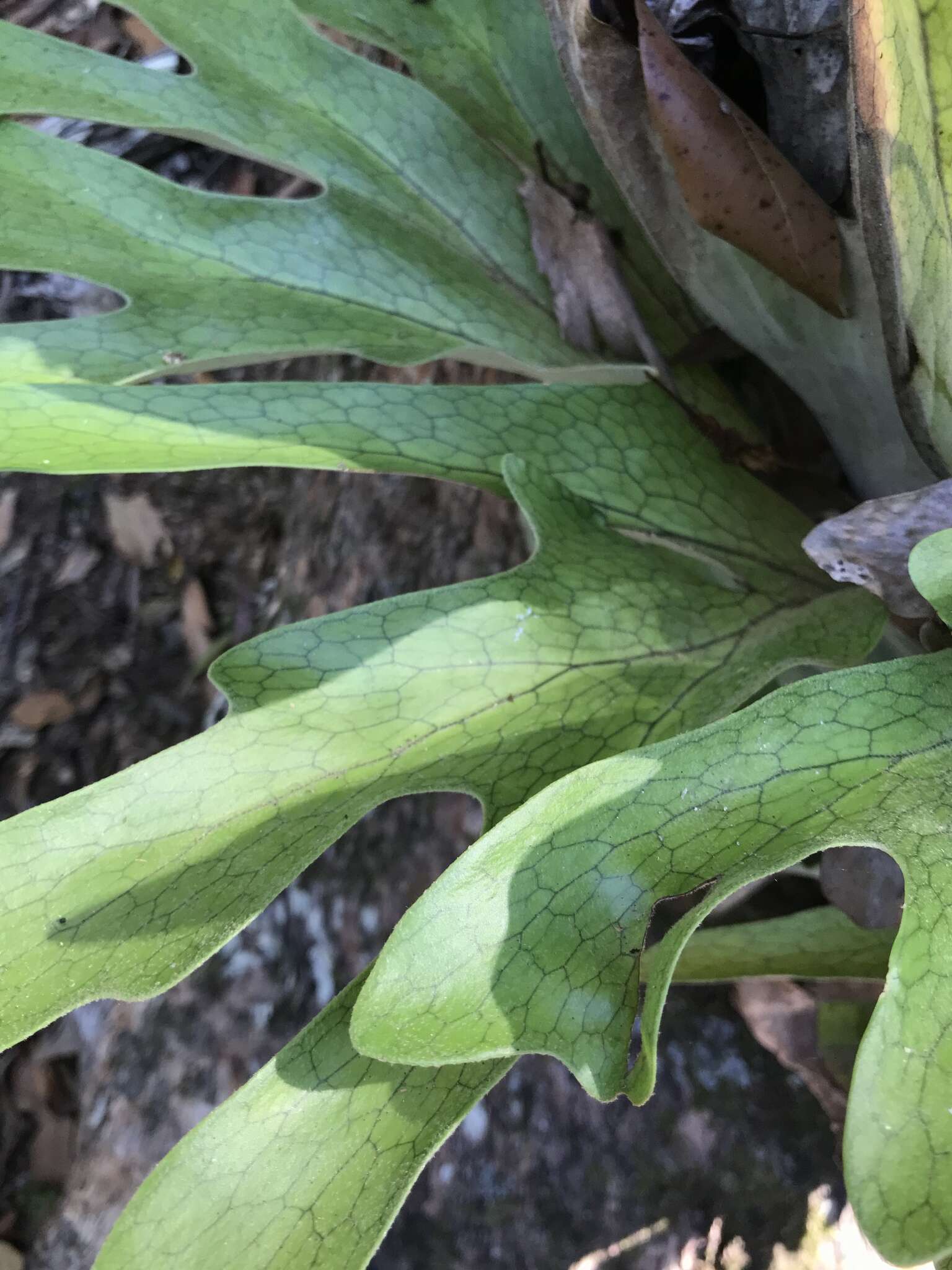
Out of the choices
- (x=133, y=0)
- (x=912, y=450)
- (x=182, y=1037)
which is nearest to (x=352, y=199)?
(x=133, y=0)

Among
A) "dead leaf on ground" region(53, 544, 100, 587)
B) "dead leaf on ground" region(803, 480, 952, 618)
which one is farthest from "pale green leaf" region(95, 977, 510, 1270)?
"dead leaf on ground" region(53, 544, 100, 587)

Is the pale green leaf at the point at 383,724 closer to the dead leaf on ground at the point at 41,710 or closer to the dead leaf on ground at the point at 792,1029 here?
the dead leaf on ground at the point at 792,1029

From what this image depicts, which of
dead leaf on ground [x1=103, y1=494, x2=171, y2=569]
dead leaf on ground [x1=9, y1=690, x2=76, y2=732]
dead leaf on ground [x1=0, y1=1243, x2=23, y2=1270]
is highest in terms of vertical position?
dead leaf on ground [x1=103, y1=494, x2=171, y2=569]

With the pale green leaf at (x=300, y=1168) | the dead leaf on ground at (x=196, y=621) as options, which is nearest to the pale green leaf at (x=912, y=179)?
the pale green leaf at (x=300, y=1168)

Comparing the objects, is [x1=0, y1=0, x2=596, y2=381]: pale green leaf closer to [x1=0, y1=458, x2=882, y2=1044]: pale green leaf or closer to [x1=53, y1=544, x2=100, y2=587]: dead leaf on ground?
[x1=0, y1=458, x2=882, y2=1044]: pale green leaf

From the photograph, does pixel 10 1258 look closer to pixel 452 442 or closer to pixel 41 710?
pixel 41 710
